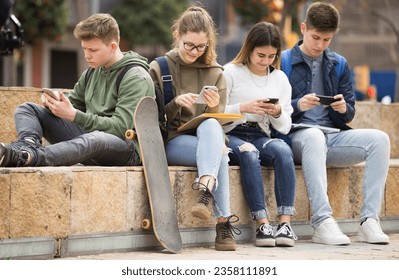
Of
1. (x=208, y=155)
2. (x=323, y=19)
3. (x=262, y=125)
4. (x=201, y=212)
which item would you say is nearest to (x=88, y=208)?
(x=201, y=212)

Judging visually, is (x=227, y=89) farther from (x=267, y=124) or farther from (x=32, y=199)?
(x=32, y=199)

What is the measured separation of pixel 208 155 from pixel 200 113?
56 cm

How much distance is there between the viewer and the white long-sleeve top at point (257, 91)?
7.78 metres

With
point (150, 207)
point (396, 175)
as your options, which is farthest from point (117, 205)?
point (396, 175)

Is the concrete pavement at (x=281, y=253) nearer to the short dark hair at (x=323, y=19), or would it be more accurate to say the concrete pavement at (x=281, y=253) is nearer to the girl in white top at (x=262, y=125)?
the girl in white top at (x=262, y=125)

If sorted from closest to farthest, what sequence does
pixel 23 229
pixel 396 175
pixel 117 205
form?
1. pixel 23 229
2. pixel 117 205
3. pixel 396 175

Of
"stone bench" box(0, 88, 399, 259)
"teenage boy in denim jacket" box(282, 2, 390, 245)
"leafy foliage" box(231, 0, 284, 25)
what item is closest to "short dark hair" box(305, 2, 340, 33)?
"teenage boy in denim jacket" box(282, 2, 390, 245)

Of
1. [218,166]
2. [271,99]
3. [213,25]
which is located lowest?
[218,166]

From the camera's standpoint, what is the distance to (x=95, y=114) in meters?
7.24

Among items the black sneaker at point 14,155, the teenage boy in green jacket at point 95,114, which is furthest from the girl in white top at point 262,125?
the black sneaker at point 14,155

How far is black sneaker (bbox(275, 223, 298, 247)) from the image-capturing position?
7410mm

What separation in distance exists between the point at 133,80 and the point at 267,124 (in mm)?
1209

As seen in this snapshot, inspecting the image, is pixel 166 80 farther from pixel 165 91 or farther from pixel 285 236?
pixel 285 236
